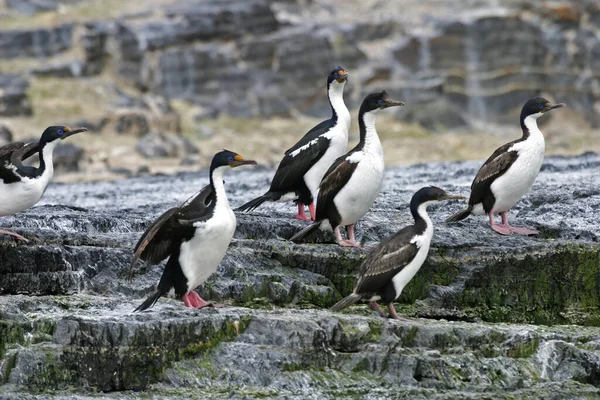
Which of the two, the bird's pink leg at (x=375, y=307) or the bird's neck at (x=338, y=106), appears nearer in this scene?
the bird's pink leg at (x=375, y=307)

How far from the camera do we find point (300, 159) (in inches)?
507

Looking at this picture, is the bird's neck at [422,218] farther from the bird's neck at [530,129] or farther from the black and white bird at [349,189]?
the bird's neck at [530,129]

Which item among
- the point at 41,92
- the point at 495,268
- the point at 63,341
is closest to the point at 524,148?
the point at 495,268

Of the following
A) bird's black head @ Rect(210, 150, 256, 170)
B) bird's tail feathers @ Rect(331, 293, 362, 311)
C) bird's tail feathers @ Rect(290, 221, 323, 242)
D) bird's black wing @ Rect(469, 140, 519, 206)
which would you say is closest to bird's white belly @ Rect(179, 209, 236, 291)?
bird's black head @ Rect(210, 150, 256, 170)

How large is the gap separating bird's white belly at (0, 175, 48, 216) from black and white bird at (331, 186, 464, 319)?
139 inches

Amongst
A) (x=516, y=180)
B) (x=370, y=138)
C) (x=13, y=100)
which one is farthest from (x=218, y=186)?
(x=13, y=100)

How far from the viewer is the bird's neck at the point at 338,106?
13.2 metres

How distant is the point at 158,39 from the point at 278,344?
2928 centimetres

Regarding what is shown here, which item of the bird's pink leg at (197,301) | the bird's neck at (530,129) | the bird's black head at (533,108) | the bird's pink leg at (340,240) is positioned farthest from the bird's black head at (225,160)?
the bird's black head at (533,108)

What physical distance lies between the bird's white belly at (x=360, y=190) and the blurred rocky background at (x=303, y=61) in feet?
70.7

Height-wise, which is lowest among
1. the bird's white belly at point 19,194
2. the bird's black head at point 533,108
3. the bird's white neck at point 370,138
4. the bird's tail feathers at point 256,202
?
the bird's tail feathers at point 256,202

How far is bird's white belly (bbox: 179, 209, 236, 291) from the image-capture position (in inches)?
391

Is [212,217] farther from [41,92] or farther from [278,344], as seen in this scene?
[41,92]

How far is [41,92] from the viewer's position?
33.5 metres
